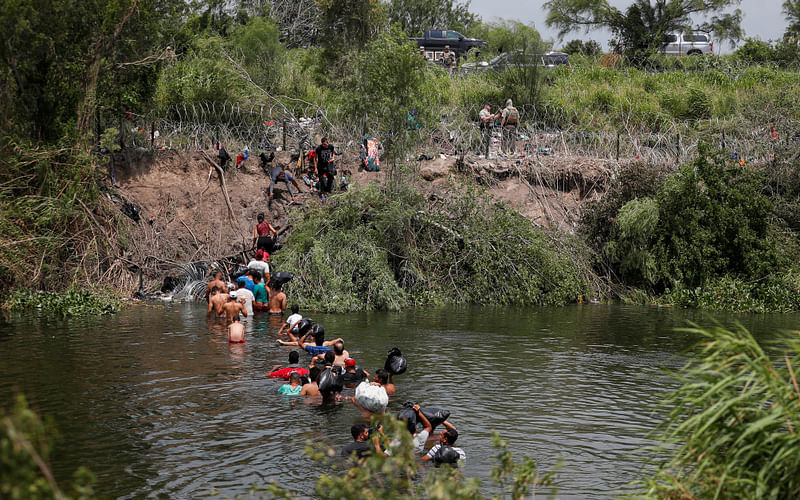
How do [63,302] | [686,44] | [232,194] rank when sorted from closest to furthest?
[63,302]
[232,194]
[686,44]

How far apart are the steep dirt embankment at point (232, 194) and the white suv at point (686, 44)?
2433 cm

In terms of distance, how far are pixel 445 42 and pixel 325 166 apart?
27221 millimetres

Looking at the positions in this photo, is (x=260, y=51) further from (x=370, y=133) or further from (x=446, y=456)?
(x=446, y=456)

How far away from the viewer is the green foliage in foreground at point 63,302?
20984 millimetres

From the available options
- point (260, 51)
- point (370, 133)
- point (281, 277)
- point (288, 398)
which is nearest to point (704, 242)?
point (370, 133)

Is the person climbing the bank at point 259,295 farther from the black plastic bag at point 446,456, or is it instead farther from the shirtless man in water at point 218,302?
the black plastic bag at point 446,456

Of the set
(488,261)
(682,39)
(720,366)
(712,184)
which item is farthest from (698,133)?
(720,366)

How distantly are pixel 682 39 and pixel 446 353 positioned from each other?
41292mm

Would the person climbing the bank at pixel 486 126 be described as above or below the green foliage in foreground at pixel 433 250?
above

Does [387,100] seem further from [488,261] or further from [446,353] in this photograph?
Answer: [446,353]

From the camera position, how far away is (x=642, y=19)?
51531 mm

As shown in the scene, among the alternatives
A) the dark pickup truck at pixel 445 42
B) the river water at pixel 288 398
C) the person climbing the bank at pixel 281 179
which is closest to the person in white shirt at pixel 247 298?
the river water at pixel 288 398

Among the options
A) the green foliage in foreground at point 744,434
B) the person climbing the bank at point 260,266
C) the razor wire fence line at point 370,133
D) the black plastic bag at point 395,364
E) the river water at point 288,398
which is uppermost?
the razor wire fence line at point 370,133

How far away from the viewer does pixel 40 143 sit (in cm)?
2325
